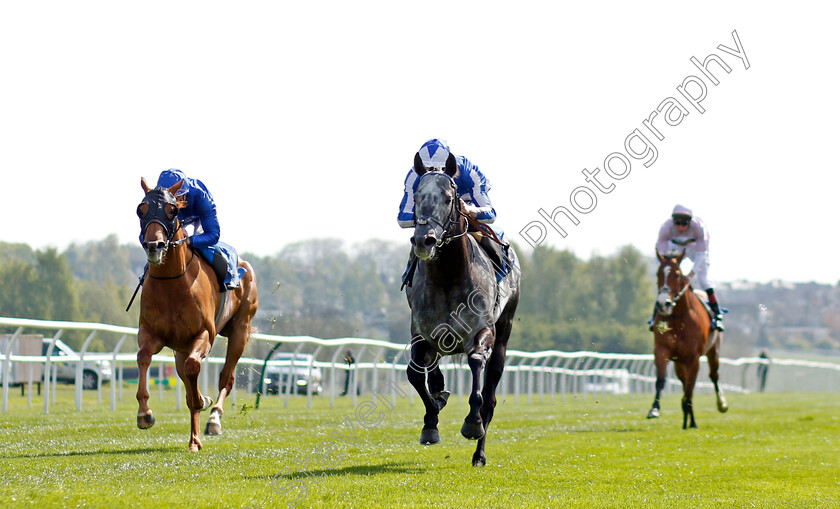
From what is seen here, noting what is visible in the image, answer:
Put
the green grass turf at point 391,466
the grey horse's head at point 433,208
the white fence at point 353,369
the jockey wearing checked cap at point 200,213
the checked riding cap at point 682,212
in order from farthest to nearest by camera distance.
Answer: the checked riding cap at point 682,212
the white fence at point 353,369
the jockey wearing checked cap at point 200,213
the grey horse's head at point 433,208
the green grass turf at point 391,466

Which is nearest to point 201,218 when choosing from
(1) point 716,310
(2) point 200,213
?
(2) point 200,213

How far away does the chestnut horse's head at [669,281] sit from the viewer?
13945 mm

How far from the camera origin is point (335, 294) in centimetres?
3375

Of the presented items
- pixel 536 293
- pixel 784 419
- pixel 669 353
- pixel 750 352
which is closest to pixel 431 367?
pixel 669 353

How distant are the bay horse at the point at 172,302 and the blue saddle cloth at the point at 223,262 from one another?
0.14 meters

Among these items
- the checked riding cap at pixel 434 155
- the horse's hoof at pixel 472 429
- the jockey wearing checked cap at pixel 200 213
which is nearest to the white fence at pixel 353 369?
the horse's hoof at pixel 472 429

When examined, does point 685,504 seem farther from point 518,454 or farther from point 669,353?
point 669,353

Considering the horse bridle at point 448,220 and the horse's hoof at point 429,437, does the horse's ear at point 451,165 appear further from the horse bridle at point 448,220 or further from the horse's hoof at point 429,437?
the horse's hoof at point 429,437

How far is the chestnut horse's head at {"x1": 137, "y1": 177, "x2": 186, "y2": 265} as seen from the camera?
25.8 feet

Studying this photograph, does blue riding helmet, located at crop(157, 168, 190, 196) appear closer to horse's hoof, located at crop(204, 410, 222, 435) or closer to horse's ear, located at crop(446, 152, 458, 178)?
horse's hoof, located at crop(204, 410, 222, 435)

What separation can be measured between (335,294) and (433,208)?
2696 cm

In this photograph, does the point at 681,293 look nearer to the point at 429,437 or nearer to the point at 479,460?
the point at 479,460

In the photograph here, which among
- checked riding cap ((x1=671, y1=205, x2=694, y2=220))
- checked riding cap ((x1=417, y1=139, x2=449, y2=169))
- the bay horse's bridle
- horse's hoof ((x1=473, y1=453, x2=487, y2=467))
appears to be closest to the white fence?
horse's hoof ((x1=473, y1=453, x2=487, y2=467))

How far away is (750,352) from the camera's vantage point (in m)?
78.4
